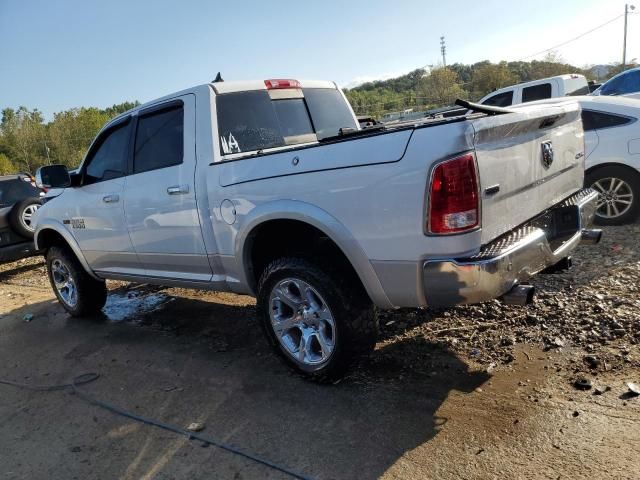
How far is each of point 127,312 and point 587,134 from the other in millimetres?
5869

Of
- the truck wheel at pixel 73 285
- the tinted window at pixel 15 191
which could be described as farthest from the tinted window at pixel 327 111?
the tinted window at pixel 15 191

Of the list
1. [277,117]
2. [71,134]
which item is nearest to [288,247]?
[277,117]

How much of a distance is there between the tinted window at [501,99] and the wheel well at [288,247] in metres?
8.79

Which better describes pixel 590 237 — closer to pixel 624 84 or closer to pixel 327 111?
pixel 327 111

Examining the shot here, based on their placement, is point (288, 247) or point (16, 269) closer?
point (288, 247)

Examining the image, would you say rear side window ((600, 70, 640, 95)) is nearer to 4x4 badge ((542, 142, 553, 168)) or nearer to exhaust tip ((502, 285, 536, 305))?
4x4 badge ((542, 142, 553, 168))

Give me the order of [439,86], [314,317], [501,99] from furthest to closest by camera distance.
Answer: [439,86] → [501,99] → [314,317]

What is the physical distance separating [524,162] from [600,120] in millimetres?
4117

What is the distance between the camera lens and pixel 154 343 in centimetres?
464

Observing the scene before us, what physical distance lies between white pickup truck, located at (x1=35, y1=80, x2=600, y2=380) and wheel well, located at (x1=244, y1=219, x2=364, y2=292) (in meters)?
0.01

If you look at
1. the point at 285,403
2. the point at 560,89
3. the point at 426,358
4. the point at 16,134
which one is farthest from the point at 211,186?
the point at 16,134

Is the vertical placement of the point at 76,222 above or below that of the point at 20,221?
above

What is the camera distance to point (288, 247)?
3562mm

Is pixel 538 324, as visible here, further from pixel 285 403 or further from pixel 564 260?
pixel 285 403
